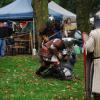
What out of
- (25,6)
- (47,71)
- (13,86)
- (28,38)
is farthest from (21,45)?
(13,86)

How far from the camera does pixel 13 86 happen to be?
1216cm

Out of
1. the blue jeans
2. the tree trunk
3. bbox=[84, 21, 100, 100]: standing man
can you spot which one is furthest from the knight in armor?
the tree trunk

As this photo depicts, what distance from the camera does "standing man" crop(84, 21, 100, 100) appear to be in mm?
7766

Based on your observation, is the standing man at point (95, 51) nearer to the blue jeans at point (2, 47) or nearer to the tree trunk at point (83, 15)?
the blue jeans at point (2, 47)

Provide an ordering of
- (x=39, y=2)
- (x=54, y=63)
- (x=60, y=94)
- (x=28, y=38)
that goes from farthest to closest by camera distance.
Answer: (x=28, y=38) < (x=39, y=2) < (x=54, y=63) < (x=60, y=94)

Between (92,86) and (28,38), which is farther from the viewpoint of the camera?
(28,38)

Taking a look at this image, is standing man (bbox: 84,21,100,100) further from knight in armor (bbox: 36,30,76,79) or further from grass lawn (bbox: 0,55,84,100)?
knight in armor (bbox: 36,30,76,79)

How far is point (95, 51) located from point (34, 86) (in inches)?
177

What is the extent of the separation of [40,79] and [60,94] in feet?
7.87

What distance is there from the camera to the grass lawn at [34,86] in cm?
1071

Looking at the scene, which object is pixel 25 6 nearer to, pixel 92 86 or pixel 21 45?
pixel 21 45

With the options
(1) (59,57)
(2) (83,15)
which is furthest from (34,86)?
(2) (83,15)

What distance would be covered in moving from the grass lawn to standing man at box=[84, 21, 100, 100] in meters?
2.52

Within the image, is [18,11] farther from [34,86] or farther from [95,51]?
[95,51]
